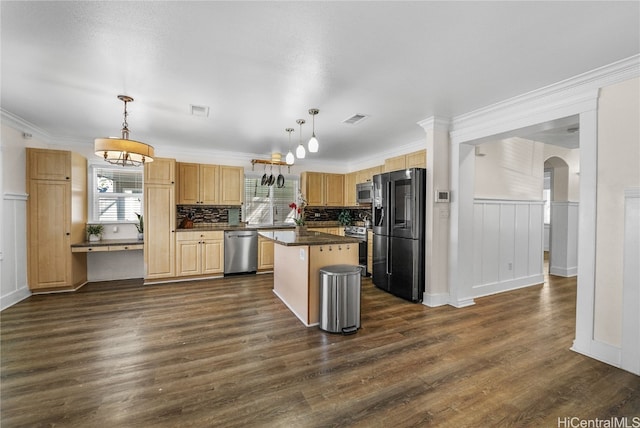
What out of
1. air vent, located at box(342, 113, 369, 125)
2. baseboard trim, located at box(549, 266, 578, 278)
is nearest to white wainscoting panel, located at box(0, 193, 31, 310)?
air vent, located at box(342, 113, 369, 125)

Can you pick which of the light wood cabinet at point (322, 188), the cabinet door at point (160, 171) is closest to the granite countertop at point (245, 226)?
the light wood cabinet at point (322, 188)

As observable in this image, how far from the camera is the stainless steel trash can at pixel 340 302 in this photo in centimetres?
297

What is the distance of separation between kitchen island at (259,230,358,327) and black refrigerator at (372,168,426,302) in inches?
36.5

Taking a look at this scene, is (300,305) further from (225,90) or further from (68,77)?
(68,77)

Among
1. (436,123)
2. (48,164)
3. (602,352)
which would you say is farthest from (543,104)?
(48,164)

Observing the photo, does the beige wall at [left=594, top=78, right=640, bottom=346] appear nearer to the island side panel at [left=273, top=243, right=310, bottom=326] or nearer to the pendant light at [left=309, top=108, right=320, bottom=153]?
the pendant light at [left=309, top=108, right=320, bottom=153]

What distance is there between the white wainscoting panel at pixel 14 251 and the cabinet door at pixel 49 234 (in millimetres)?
90

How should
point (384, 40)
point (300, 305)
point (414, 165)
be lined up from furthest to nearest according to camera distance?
point (414, 165) < point (300, 305) < point (384, 40)

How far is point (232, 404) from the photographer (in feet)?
6.20

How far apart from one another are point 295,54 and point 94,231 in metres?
4.80

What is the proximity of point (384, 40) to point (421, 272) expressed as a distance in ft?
9.74

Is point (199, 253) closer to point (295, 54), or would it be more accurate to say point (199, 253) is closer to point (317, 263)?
point (317, 263)

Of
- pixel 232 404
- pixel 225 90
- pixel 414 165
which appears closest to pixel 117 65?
pixel 225 90

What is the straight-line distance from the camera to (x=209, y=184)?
552 centimetres
